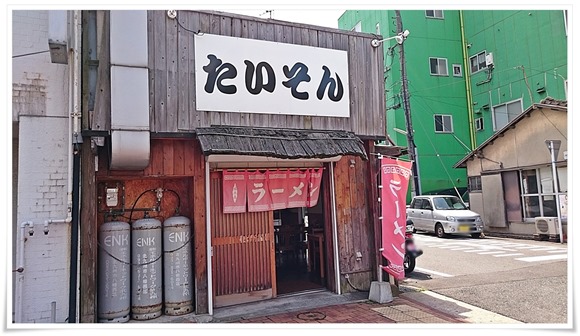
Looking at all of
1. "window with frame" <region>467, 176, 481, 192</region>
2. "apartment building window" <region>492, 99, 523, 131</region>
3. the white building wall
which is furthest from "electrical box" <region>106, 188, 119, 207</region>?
"apartment building window" <region>492, 99, 523, 131</region>

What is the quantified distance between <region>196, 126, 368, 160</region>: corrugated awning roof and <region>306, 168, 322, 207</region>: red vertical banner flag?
87 centimetres

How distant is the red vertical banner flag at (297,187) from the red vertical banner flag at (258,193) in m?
0.47

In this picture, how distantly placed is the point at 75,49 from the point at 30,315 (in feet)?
13.5

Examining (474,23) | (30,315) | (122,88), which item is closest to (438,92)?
(474,23)

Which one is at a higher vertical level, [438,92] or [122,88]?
[438,92]

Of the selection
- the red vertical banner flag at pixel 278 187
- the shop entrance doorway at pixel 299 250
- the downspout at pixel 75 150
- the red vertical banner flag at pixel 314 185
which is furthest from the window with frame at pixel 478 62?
the downspout at pixel 75 150

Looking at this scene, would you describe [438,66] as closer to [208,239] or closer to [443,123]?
[443,123]

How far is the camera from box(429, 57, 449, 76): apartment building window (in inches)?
890

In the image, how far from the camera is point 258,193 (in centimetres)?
748

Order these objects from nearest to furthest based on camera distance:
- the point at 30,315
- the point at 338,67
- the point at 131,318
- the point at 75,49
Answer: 1. the point at 30,315
2. the point at 75,49
3. the point at 131,318
4. the point at 338,67

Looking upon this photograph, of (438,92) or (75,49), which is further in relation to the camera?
(438,92)

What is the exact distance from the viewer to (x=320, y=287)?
8.22 meters

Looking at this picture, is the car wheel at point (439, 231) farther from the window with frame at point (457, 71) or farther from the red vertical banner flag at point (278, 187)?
the window with frame at point (457, 71)
